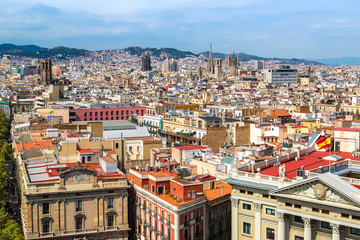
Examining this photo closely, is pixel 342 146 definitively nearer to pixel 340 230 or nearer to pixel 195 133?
pixel 340 230

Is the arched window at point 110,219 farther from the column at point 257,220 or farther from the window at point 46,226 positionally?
the column at point 257,220

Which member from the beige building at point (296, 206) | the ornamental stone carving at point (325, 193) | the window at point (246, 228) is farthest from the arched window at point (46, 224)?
the ornamental stone carving at point (325, 193)

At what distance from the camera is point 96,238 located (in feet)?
163

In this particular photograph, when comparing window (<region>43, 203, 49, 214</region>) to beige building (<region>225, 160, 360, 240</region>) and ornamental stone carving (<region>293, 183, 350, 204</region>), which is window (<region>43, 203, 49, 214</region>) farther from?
ornamental stone carving (<region>293, 183, 350, 204</region>)

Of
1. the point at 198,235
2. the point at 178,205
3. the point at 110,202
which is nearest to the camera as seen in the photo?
the point at 178,205

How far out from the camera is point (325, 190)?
117ft

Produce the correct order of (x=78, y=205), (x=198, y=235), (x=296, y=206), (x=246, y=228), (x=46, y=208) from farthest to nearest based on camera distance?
(x=78, y=205) → (x=46, y=208) → (x=198, y=235) → (x=246, y=228) → (x=296, y=206)

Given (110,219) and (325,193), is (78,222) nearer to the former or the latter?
(110,219)

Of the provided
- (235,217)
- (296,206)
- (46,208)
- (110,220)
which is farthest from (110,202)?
(296,206)

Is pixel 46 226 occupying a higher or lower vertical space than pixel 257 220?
lower

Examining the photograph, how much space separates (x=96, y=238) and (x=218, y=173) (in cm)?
1589

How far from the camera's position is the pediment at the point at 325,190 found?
113 ft

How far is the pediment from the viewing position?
113 ft

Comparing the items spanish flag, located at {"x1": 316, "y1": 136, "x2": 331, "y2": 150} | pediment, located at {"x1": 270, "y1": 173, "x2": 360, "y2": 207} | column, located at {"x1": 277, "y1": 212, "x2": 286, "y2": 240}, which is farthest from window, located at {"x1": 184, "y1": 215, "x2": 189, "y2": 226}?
spanish flag, located at {"x1": 316, "y1": 136, "x2": 331, "y2": 150}
